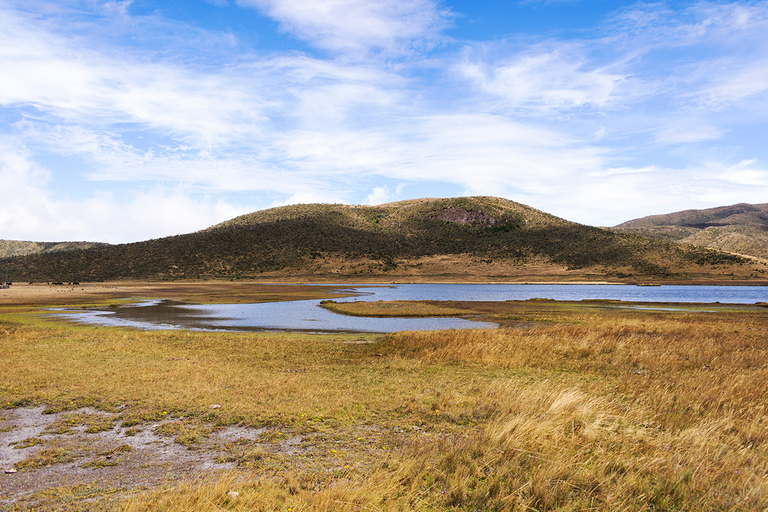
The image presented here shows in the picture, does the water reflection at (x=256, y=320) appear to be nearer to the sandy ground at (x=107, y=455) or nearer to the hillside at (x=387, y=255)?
the sandy ground at (x=107, y=455)

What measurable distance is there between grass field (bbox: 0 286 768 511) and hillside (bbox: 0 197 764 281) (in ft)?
333

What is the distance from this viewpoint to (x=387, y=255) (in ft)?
453

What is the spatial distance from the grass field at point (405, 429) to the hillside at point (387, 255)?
101 m

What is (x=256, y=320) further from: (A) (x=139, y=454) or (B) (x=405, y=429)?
(B) (x=405, y=429)

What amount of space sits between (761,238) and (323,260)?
197 meters

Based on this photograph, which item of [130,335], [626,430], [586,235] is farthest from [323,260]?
[626,430]

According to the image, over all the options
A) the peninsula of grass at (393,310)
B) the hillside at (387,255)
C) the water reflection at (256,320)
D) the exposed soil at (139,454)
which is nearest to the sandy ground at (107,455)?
the exposed soil at (139,454)

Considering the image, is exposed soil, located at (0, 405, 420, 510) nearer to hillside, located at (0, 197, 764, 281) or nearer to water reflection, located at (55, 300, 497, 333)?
water reflection, located at (55, 300, 497, 333)

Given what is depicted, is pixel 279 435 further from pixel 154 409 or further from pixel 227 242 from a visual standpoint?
pixel 227 242

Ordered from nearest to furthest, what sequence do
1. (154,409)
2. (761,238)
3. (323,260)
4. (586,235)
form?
(154,409) → (323,260) → (586,235) → (761,238)

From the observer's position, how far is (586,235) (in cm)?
14712

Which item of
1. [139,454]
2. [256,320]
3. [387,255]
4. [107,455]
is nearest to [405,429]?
[139,454]

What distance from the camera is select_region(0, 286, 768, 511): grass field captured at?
6.21m

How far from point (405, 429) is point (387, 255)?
129 m
